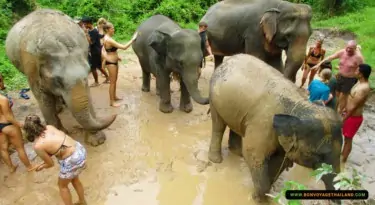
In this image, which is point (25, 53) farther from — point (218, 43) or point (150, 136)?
point (218, 43)

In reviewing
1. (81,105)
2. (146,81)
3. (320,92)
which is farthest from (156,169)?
(146,81)

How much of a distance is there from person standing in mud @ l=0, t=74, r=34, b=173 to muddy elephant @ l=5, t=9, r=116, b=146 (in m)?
0.64

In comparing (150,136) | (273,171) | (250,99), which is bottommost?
(150,136)

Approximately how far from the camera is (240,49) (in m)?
8.39

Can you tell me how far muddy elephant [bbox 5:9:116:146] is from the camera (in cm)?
549

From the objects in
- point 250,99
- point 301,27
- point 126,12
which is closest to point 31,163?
point 250,99

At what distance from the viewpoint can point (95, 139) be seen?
6.24 m

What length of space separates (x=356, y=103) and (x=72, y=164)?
3726 mm

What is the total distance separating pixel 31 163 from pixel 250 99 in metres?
3.49

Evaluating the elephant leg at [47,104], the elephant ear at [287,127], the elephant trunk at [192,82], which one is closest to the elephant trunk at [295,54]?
the elephant trunk at [192,82]

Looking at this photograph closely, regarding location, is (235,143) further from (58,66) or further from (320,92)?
(58,66)

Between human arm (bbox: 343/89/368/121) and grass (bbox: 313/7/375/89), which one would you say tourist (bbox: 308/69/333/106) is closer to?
human arm (bbox: 343/89/368/121)

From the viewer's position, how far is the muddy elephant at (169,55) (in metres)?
6.62

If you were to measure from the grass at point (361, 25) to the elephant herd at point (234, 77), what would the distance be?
308 cm
